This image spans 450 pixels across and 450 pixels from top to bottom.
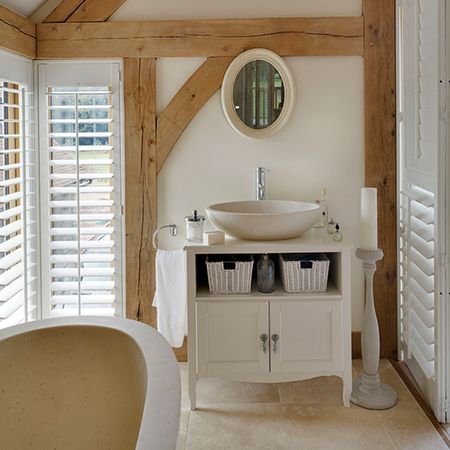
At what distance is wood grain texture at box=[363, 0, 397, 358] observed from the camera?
3602mm

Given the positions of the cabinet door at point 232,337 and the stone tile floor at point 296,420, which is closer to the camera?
the stone tile floor at point 296,420

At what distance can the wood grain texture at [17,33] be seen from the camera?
321 centimetres

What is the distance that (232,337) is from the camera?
312cm

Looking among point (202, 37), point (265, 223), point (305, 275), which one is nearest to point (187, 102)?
point (202, 37)

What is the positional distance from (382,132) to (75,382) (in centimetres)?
227

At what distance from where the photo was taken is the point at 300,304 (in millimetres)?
3098

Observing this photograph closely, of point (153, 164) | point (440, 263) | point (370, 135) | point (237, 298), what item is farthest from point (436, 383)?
point (153, 164)

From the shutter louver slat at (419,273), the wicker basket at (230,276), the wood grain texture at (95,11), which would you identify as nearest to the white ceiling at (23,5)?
the wood grain texture at (95,11)

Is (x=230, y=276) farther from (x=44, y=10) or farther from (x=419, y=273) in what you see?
(x=44, y=10)

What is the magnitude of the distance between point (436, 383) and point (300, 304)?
717 mm

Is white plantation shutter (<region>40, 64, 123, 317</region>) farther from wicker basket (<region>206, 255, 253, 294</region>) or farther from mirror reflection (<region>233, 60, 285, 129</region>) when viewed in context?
wicker basket (<region>206, 255, 253, 294</region>)

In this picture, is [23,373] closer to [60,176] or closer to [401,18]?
[60,176]

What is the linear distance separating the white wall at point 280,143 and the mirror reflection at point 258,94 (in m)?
0.11

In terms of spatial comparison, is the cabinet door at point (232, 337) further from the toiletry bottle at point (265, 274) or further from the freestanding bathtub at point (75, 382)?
the freestanding bathtub at point (75, 382)
